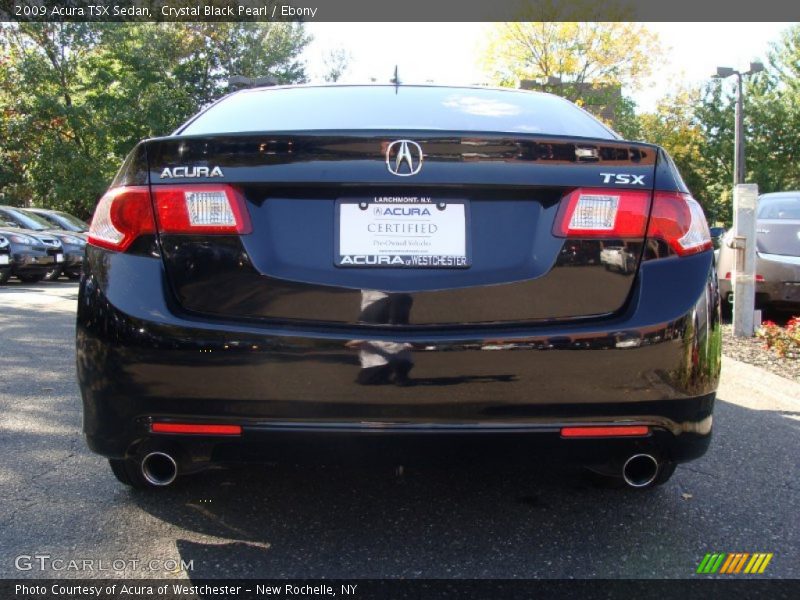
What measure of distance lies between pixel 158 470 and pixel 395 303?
92 centimetres

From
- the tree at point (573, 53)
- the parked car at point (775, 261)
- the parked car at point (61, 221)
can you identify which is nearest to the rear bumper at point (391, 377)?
the parked car at point (775, 261)

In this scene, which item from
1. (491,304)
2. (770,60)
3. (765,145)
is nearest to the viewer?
(491,304)

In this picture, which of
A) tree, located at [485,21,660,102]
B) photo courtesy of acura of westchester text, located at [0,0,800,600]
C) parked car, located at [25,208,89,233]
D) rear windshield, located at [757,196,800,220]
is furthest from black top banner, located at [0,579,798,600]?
tree, located at [485,21,660,102]

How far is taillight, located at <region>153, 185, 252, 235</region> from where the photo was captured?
6.68 ft

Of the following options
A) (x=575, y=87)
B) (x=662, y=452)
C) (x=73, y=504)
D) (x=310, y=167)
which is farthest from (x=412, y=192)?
(x=575, y=87)

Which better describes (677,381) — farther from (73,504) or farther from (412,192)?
(73,504)

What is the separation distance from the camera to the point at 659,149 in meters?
2.21

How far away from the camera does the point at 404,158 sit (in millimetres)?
2061

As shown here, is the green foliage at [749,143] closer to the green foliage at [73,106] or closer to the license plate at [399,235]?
the green foliage at [73,106]

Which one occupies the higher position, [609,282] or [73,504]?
[609,282]

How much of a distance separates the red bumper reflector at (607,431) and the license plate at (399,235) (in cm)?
56

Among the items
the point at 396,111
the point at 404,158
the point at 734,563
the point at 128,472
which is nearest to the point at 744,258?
the point at 734,563

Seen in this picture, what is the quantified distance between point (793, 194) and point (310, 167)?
8118 mm

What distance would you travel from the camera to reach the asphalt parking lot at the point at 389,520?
7.62 ft
